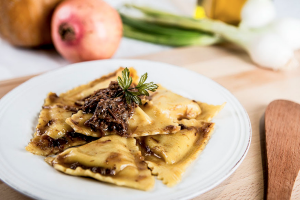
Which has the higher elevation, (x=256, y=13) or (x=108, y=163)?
(x=256, y=13)

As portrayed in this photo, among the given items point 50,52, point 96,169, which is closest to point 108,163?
point 96,169

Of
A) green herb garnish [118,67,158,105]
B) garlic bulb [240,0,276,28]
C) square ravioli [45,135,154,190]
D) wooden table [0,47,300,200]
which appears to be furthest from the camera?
garlic bulb [240,0,276,28]

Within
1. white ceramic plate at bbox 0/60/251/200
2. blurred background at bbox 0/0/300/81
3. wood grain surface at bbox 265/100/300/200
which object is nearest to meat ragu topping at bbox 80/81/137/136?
white ceramic plate at bbox 0/60/251/200

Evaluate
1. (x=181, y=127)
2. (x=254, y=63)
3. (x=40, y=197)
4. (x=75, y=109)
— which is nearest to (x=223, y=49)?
(x=254, y=63)

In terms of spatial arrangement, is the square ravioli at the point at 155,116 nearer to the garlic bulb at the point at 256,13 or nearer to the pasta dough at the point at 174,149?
the pasta dough at the point at 174,149

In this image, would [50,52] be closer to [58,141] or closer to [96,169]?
[58,141]

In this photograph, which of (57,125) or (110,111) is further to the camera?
(57,125)

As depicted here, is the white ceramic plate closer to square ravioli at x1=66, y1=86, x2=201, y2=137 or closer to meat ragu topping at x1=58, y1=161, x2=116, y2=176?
meat ragu topping at x1=58, y1=161, x2=116, y2=176
